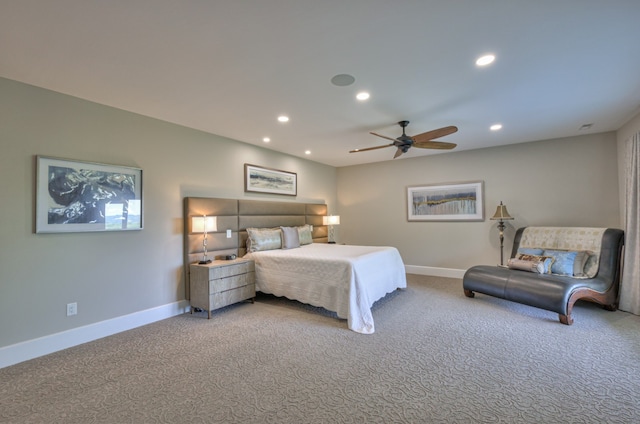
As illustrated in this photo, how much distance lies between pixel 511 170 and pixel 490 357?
13.2 ft

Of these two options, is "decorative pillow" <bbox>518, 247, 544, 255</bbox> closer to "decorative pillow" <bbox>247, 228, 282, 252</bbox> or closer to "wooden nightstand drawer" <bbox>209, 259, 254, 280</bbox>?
"decorative pillow" <bbox>247, 228, 282, 252</bbox>

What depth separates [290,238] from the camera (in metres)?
5.04

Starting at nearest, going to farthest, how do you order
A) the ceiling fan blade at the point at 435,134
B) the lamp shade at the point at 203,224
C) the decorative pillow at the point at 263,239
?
the ceiling fan blade at the point at 435,134 < the lamp shade at the point at 203,224 < the decorative pillow at the point at 263,239

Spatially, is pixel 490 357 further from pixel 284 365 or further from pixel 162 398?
pixel 162 398

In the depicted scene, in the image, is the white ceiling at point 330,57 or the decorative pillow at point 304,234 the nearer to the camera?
the white ceiling at point 330,57

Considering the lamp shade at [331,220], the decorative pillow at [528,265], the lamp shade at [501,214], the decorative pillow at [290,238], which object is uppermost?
the lamp shade at [501,214]

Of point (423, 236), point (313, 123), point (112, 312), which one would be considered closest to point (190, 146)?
point (313, 123)

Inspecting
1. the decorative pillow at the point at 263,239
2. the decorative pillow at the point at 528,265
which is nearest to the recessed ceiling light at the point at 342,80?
the decorative pillow at the point at 263,239

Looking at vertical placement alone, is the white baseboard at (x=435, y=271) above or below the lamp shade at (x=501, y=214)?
below

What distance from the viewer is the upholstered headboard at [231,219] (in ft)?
13.1

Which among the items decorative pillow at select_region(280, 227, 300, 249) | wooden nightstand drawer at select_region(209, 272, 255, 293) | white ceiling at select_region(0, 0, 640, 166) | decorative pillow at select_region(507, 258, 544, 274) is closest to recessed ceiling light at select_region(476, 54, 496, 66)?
white ceiling at select_region(0, 0, 640, 166)

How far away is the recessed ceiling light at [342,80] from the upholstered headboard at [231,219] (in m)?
2.59

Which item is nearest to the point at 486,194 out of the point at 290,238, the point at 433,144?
the point at 433,144

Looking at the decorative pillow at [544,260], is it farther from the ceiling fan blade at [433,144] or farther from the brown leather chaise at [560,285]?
the ceiling fan blade at [433,144]
